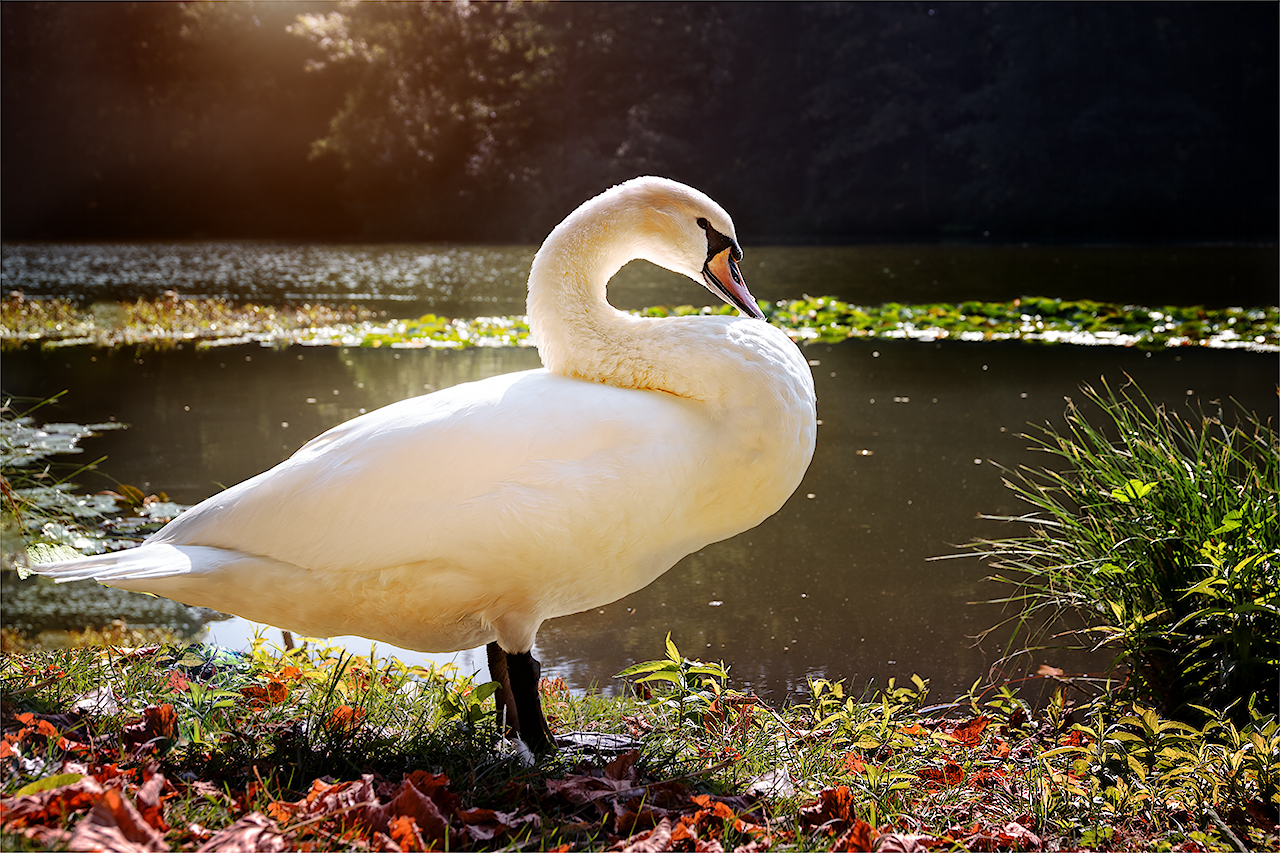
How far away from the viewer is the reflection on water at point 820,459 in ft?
11.2

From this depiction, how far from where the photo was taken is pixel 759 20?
32.9 m

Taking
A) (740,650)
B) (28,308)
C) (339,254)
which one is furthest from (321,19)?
(740,650)

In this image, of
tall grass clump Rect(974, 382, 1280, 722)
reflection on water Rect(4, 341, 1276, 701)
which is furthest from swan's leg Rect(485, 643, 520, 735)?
tall grass clump Rect(974, 382, 1280, 722)

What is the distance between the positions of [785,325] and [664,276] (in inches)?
332

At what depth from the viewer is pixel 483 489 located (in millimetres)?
2186

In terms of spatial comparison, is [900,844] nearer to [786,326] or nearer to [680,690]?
[680,690]

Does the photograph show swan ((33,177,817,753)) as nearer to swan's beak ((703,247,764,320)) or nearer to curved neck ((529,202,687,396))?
curved neck ((529,202,687,396))

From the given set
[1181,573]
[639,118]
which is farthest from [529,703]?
[639,118]

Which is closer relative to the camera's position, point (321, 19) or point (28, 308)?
point (28, 308)

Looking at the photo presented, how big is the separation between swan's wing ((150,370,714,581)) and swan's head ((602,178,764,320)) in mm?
559

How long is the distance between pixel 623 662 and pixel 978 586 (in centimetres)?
139

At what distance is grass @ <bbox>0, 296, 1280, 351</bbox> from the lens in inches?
384

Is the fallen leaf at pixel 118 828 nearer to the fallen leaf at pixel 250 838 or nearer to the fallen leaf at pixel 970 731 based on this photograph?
the fallen leaf at pixel 250 838

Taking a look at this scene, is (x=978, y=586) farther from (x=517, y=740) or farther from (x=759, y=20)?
(x=759, y=20)
